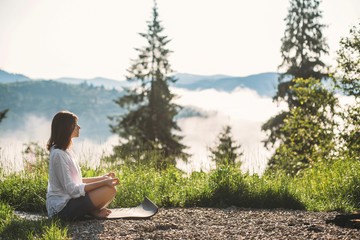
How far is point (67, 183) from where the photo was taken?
4.00 metres

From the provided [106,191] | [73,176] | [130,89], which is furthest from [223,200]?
[130,89]

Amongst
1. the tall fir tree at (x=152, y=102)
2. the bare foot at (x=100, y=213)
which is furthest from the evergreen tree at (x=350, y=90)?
the tall fir tree at (x=152, y=102)

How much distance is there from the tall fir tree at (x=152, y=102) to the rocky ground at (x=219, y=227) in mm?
16095

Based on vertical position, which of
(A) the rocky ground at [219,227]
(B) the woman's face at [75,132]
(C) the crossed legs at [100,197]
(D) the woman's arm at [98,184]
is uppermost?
(B) the woman's face at [75,132]

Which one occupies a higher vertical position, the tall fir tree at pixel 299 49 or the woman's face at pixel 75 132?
the tall fir tree at pixel 299 49

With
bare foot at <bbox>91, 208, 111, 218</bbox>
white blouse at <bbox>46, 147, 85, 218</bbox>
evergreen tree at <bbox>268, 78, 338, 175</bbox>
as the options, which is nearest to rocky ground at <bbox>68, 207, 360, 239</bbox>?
bare foot at <bbox>91, 208, 111, 218</bbox>

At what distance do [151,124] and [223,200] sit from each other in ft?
52.3

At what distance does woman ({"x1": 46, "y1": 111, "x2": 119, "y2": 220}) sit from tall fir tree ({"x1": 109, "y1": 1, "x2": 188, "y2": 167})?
53.1 feet

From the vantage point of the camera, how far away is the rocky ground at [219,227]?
11.9 feet

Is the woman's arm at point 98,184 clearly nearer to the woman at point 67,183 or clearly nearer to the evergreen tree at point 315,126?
the woman at point 67,183

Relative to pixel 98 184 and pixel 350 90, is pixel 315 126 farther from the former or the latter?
pixel 98 184

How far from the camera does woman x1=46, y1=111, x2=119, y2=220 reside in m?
4.01

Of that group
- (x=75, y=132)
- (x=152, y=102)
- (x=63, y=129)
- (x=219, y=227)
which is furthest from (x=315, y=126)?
(x=152, y=102)

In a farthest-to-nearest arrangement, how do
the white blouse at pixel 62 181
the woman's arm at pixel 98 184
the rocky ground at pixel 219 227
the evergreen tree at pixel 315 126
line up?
the evergreen tree at pixel 315 126, the woman's arm at pixel 98 184, the white blouse at pixel 62 181, the rocky ground at pixel 219 227
